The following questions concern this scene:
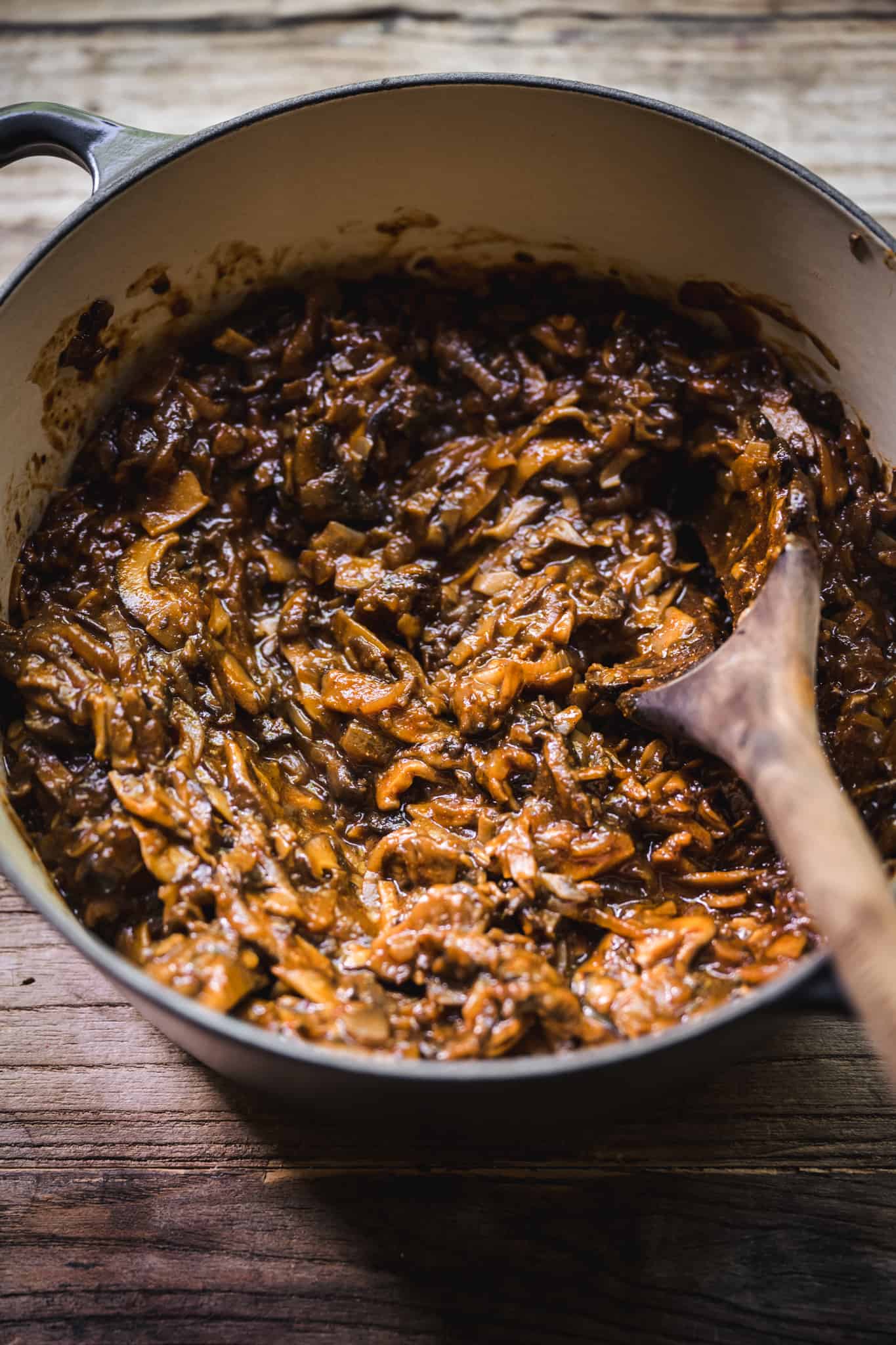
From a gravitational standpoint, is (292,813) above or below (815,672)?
below

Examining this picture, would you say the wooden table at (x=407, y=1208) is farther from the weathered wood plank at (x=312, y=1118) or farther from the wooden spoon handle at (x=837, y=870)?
the wooden spoon handle at (x=837, y=870)

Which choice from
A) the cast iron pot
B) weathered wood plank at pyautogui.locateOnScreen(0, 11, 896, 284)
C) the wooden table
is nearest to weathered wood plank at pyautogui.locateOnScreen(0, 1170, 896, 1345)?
the wooden table

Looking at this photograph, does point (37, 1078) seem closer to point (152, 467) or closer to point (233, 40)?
point (152, 467)

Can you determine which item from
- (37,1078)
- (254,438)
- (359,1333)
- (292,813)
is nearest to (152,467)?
(254,438)

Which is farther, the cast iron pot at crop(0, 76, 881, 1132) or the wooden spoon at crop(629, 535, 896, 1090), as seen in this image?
the cast iron pot at crop(0, 76, 881, 1132)

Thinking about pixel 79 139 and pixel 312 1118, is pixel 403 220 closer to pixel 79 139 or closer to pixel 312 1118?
pixel 79 139

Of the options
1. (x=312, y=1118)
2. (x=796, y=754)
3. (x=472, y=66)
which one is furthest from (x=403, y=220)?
(x=312, y=1118)

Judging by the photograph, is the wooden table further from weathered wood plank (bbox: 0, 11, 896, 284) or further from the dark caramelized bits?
weathered wood plank (bbox: 0, 11, 896, 284)
